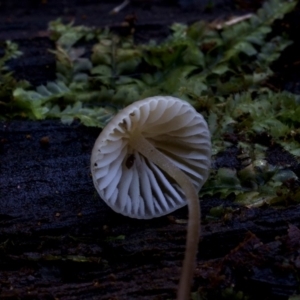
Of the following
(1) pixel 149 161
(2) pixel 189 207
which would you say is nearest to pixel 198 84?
(1) pixel 149 161

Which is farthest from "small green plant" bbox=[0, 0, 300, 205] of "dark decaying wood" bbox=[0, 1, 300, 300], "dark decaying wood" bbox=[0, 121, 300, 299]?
"dark decaying wood" bbox=[0, 121, 300, 299]

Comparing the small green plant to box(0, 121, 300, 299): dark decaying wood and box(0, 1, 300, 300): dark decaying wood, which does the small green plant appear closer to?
box(0, 1, 300, 300): dark decaying wood

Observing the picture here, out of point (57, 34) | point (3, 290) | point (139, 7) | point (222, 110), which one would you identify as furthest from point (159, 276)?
point (139, 7)

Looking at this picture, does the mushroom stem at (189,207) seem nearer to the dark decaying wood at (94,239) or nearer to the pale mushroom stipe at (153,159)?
the pale mushroom stipe at (153,159)

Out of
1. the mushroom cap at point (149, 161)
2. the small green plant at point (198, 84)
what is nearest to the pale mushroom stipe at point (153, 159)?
the mushroom cap at point (149, 161)

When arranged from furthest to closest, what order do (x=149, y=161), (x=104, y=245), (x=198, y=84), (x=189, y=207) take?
(x=198, y=84), (x=149, y=161), (x=104, y=245), (x=189, y=207)

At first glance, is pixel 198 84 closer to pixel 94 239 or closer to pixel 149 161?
pixel 149 161

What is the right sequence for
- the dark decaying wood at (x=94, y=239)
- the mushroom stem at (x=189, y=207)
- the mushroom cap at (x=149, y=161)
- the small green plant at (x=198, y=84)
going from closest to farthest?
the mushroom stem at (x=189, y=207)
the dark decaying wood at (x=94, y=239)
the mushroom cap at (x=149, y=161)
the small green plant at (x=198, y=84)
